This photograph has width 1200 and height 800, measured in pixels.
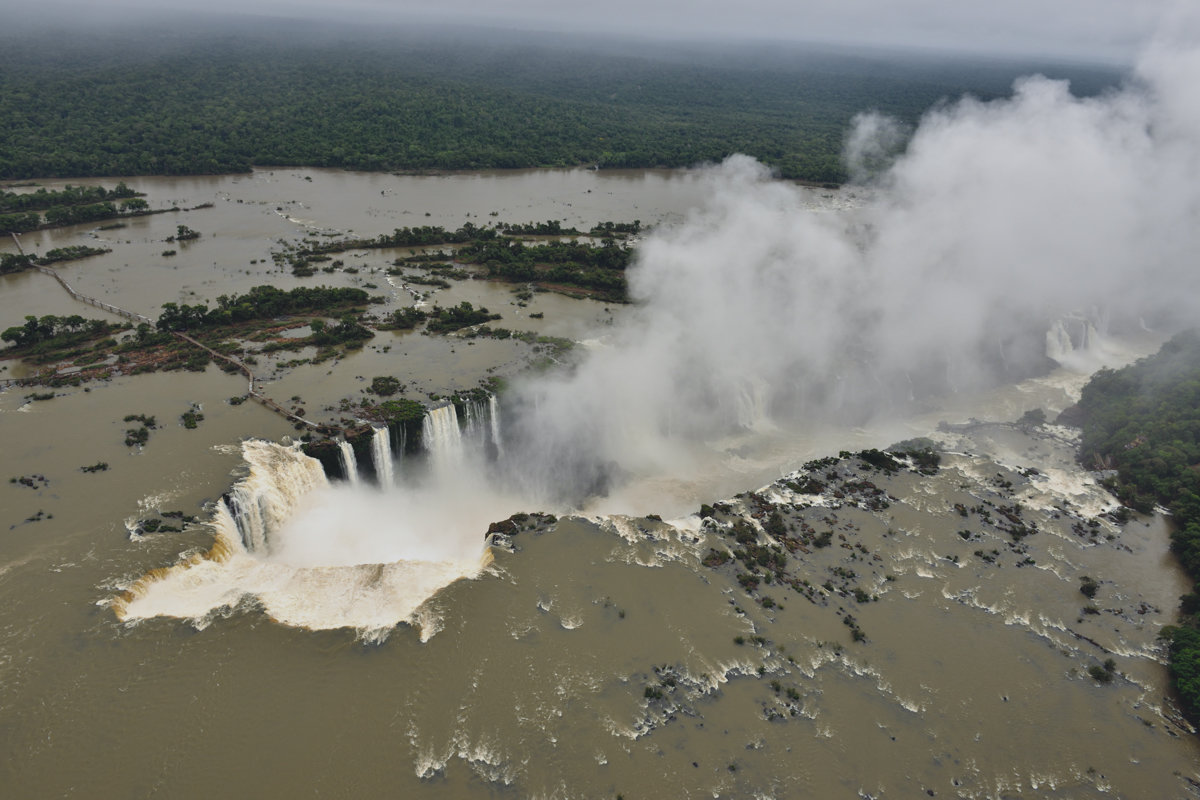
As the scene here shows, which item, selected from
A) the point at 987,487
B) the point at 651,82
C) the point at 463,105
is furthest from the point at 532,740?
the point at 651,82

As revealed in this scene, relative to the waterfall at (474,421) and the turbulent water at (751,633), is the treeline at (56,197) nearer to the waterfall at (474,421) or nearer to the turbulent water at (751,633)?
the turbulent water at (751,633)

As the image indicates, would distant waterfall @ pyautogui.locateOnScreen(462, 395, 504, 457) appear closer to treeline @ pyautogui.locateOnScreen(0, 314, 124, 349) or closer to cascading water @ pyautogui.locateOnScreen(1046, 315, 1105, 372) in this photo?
treeline @ pyautogui.locateOnScreen(0, 314, 124, 349)

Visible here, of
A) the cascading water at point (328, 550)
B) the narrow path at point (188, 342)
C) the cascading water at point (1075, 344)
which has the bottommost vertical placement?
the cascading water at point (1075, 344)

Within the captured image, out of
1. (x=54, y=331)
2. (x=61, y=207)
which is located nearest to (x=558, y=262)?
(x=54, y=331)

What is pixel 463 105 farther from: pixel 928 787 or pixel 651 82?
pixel 928 787

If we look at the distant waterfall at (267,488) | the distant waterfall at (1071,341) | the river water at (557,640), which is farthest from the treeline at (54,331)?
the distant waterfall at (1071,341)

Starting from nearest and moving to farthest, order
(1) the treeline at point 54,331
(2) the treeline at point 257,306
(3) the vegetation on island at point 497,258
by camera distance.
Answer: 1. (1) the treeline at point 54,331
2. (2) the treeline at point 257,306
3. (3) the vegetation on island at point 497,258

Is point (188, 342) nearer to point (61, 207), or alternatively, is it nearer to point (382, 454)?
point (382, 454)
